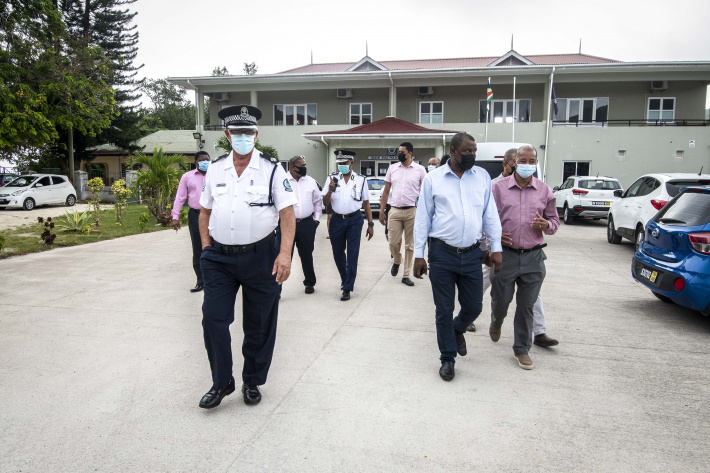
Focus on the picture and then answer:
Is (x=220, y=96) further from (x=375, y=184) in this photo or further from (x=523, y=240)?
(x=523, y=240)

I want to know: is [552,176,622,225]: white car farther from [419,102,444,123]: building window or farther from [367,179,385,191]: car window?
[419,102,444,123]: building window

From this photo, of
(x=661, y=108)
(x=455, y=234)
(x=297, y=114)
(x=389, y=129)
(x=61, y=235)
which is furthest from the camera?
(x=297, y=114)

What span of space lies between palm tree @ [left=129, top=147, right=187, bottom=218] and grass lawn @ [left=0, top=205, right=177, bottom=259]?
71 cm

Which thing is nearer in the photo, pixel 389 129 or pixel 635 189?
pixel 635 189

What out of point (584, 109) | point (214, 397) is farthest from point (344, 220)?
point (584, 109)

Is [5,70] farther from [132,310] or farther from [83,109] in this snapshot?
[132,310]

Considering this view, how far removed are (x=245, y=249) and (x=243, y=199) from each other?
13.7 inches

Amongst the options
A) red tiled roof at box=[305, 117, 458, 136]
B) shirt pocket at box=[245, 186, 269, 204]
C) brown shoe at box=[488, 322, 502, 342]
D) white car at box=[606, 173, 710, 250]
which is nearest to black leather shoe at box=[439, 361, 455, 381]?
brown shoe at box=[488, 322, 502, 342]

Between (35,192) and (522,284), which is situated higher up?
(35,192)

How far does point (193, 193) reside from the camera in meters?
6.70

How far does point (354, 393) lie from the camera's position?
3643 millimetres

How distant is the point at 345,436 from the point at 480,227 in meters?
1.96

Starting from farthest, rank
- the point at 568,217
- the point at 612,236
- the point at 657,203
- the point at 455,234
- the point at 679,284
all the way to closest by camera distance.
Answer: the point at 568,217
the point at 612,236
the point at 657,203
the point at 679,284
the point at 455,234

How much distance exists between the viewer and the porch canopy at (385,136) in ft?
68.4
